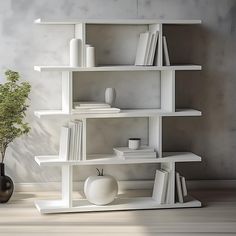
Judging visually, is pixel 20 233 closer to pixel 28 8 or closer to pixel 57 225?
pixel 57 225

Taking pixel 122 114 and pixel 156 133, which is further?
pixel 156 133

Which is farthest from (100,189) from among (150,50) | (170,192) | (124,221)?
(150,50)

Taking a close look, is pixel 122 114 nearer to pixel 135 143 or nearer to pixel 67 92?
pixel 135 143

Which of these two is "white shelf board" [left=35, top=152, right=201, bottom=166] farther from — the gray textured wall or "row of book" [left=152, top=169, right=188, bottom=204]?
the gray textured wall

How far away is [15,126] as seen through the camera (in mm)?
5664

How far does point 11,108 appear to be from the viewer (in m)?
5.22

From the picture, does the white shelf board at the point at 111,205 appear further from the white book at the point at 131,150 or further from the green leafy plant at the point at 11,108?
the green leafy plant at the point at 11,108

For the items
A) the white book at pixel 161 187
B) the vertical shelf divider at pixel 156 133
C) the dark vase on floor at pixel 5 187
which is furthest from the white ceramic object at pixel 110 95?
the dark vase on floor at pixel 5 187

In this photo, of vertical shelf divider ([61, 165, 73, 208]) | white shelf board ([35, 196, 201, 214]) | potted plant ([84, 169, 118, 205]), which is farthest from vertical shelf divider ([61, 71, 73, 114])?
white shelf board ([35, 196, 201, 214])

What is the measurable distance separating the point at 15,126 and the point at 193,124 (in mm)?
1485

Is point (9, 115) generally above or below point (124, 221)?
above

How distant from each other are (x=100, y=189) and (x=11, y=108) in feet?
2.98

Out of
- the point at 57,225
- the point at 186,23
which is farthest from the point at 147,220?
the point at 186,23

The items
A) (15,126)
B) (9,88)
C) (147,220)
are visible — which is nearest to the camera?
(147,220)
